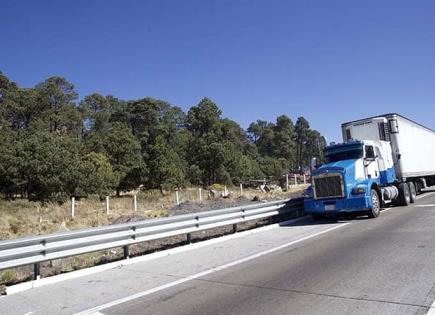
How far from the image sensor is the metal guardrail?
24.3 feet

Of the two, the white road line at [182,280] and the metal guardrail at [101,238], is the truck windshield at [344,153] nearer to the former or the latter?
the metal guardrail at [101,238]

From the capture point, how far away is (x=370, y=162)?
1634 cm

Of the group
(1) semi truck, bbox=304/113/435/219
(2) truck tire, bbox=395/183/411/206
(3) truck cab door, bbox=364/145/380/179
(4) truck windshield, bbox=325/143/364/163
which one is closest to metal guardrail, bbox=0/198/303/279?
(1) semi truck, bbox=304/113/435/219

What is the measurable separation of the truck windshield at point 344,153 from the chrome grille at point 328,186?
184 cm

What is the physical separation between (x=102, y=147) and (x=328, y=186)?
45688 millimetres

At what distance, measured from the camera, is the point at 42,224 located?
75.7 feet

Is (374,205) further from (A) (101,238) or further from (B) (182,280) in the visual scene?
(A) (101,238)

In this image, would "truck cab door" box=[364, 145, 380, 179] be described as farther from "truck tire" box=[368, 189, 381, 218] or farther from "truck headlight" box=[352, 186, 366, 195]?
"truck headlight" box=[352, 186, 366, 195]

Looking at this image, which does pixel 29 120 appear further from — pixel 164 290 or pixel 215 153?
pixel 164 290

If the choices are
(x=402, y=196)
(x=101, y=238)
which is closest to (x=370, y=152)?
(x=402, y=196)

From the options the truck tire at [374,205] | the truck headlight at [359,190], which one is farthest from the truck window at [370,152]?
the truck headlight at [359,190]

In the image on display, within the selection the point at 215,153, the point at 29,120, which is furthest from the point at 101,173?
the point at 29,120

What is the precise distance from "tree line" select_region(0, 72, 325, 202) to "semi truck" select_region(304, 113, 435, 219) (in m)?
2.60

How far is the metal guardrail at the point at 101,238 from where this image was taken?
740 cm
